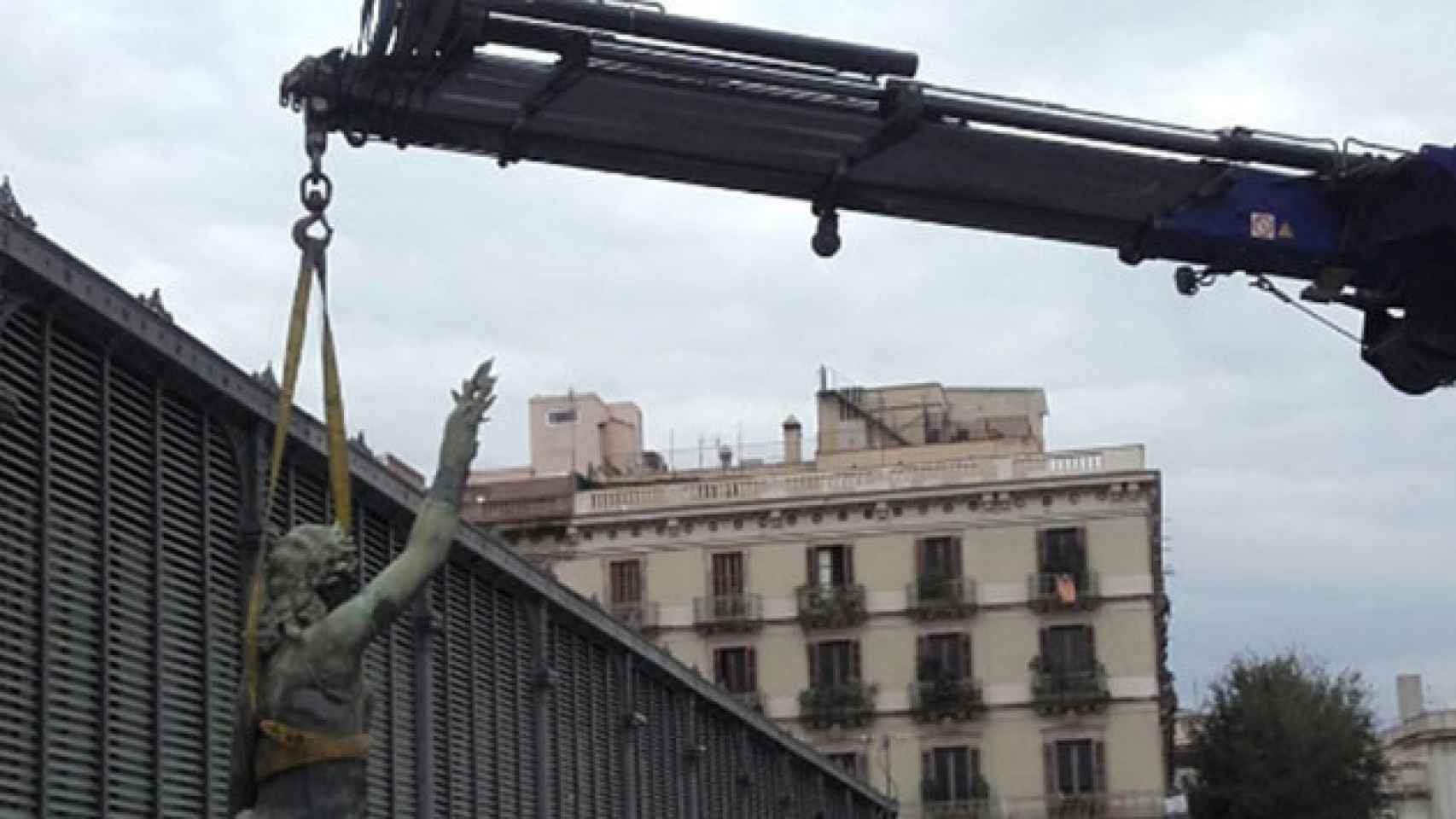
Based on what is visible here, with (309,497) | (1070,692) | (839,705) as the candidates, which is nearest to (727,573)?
(839,705)

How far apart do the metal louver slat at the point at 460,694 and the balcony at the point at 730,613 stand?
49851mm

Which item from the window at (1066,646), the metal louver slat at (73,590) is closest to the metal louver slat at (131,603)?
the metal louver slat at (73,590)

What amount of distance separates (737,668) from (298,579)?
63.9 metres

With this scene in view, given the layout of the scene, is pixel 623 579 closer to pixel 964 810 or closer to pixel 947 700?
pixel 947 700

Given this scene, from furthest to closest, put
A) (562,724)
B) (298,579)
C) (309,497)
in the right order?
(562,724) < (309,497) < (298,579)

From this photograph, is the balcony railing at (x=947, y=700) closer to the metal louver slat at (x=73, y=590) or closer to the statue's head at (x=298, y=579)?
the metal louver slat at (x=73, y=590)

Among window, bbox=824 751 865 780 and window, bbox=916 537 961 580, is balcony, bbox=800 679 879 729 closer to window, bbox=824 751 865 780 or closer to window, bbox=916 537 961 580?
window, bbox=824 751 865 780

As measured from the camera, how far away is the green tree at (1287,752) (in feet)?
228

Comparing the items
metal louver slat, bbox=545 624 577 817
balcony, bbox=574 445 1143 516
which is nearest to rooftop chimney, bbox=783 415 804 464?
balcony, bbox=574 445 1143 516

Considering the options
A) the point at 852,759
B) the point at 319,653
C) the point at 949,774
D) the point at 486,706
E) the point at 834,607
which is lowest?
the point at 319,653

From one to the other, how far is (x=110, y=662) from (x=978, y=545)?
5764 centimetres

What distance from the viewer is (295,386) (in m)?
10.7

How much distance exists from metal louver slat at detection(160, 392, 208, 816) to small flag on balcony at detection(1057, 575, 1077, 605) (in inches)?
2200

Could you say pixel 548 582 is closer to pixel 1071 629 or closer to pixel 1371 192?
pixel 1371 192
